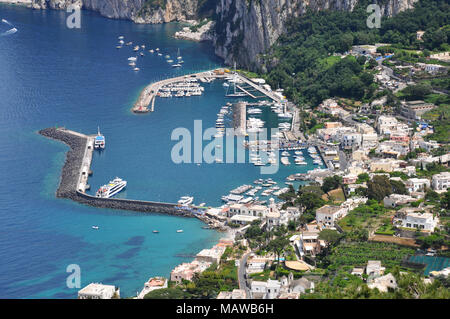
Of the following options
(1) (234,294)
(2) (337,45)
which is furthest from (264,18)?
(1) (234,294)

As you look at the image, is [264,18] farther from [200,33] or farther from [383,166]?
[383,166]

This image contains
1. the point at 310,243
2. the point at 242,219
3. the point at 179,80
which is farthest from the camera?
the point at 179,80

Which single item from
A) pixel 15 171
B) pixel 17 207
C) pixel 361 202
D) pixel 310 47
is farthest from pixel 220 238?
pixel 310 47

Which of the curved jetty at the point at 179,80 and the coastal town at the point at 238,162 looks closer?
the coastal town at the point at 238,162

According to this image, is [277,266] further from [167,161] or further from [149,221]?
[167,161]

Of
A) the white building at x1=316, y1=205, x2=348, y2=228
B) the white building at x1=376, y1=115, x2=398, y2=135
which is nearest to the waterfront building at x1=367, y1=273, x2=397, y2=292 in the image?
the white building at x1=316, y1=205, x2=348, y2=228

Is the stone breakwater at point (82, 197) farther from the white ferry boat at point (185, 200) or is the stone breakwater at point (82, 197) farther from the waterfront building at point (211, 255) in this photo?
the waterfront building at point (211, 255)

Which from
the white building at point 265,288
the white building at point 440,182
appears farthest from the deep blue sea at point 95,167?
the white building at point 440,182

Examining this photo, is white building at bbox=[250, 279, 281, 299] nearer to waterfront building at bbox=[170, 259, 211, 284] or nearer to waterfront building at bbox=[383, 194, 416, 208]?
waterfront building at bbox=[170, 259, 211, 284]
